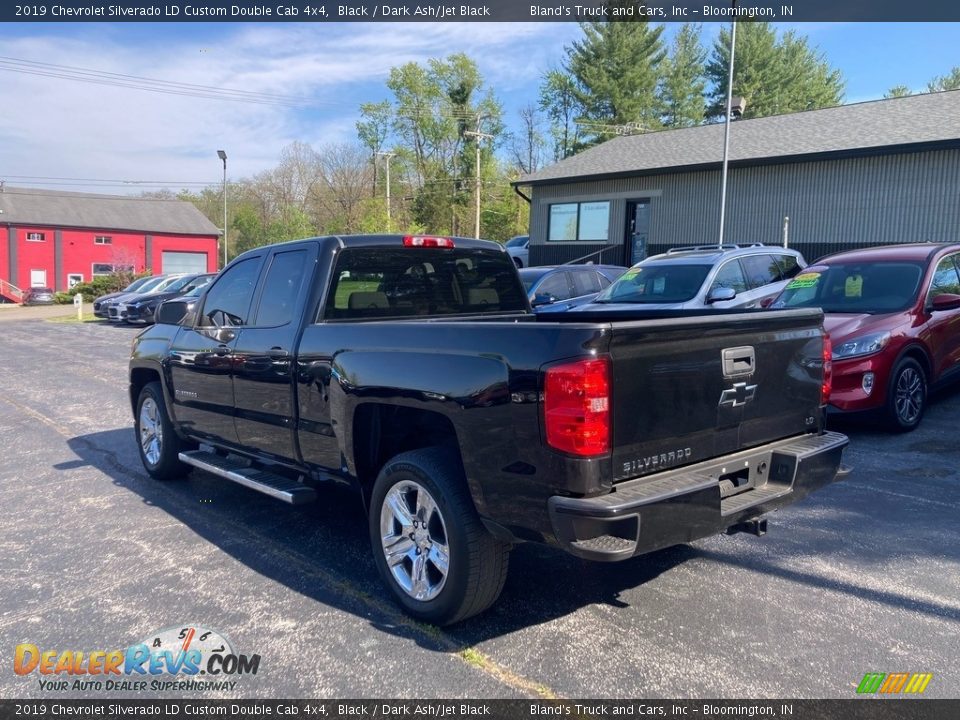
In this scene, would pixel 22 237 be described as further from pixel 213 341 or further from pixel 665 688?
pixel 665 688

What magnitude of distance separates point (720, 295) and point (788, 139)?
14.8 metres

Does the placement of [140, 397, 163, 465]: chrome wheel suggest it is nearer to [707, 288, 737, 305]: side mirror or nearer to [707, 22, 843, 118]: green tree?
[707, 288, 737, 305]: side mirror

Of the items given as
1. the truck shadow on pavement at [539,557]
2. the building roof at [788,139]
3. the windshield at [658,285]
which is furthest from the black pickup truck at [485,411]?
the building roof at [788,139]

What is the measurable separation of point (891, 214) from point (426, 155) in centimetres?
4616

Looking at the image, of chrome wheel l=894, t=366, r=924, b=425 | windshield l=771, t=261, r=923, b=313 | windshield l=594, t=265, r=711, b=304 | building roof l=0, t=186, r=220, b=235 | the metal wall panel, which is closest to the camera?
chrome wheel l=894, t=366, r=924, b=425

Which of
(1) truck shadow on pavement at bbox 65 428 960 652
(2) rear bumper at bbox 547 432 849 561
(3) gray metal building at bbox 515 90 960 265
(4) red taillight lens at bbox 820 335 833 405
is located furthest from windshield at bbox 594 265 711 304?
(3) gray metal building at bbox 515 90 960 265

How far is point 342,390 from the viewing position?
4.21 m

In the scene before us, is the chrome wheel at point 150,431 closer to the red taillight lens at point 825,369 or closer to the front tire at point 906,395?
the red taillight lens at point 825,369

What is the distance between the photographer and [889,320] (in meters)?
7.44

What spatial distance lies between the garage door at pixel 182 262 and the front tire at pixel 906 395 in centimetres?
6023

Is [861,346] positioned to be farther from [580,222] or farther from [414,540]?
[580,222]

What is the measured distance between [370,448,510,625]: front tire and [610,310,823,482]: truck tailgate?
0.77 m

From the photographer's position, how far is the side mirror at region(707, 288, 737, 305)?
33.6 feet

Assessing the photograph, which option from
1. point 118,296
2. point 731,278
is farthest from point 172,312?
point 118,296
